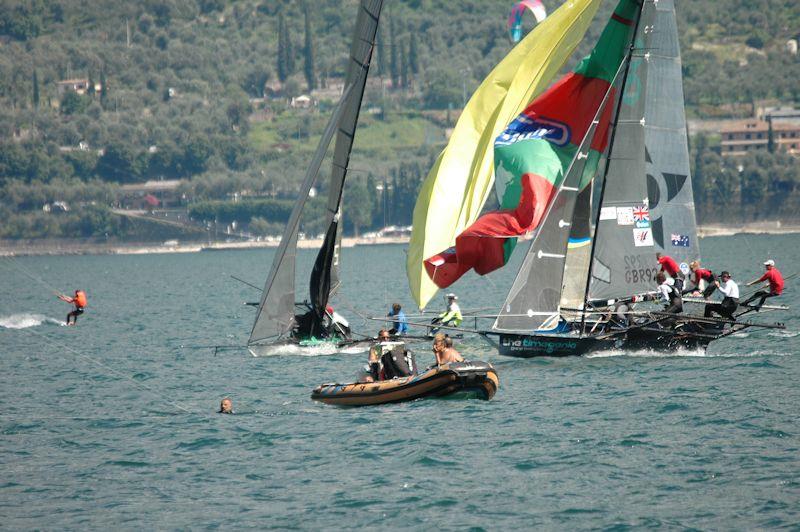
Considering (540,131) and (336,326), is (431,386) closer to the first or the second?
(540,131)

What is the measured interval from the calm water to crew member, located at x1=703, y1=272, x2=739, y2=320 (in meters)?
1.45

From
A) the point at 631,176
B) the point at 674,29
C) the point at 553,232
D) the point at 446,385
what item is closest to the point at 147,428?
the point at 446,385

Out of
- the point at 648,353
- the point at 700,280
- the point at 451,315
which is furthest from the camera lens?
the point at 451,315

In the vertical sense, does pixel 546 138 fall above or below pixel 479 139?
below

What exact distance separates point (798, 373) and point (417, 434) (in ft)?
37.6

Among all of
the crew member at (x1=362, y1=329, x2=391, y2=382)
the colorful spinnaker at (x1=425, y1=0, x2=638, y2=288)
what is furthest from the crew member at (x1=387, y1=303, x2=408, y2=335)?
the crew member at (x1=362, y1=329, x2=391, y2=382)

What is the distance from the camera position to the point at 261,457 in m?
27.0

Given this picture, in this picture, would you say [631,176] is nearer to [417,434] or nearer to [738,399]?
[738,399]

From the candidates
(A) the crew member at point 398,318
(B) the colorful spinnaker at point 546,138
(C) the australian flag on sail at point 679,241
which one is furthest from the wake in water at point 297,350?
(C) the australian flag on sail at point 679,241

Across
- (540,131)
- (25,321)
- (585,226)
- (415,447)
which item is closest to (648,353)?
(585,226)

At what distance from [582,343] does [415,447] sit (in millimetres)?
10429

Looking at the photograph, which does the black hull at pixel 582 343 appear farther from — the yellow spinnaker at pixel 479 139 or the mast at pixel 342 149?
the mast at pixel 342 149

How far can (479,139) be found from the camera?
43.0 meters

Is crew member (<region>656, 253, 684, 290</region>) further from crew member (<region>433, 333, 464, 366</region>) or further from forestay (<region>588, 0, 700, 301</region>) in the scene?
crew member (<region>433, 333, 464, 366</region>)
